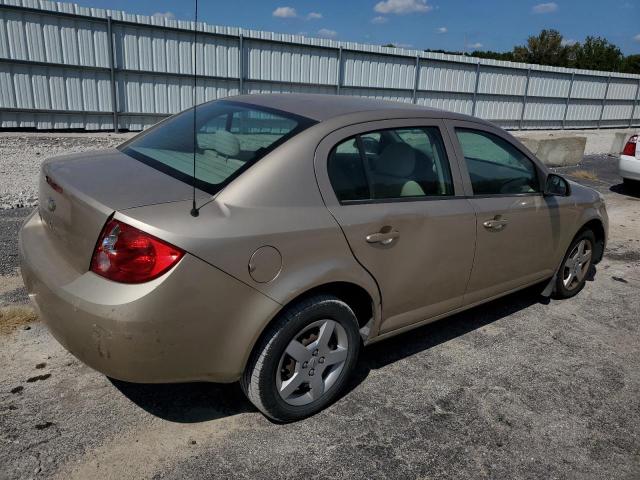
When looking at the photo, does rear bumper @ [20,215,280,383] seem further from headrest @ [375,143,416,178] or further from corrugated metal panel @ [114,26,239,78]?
corrugated metal panel @ [114,26,239,78]

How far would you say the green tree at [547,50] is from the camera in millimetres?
43719

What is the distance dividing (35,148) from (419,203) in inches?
340

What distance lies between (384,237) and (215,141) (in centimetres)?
110

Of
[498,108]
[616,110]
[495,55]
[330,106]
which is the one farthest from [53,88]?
[495,55]

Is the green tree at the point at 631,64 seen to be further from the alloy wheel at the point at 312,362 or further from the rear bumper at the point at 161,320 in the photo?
the rear bumper at the point at 161,320

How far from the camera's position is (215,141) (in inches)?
119

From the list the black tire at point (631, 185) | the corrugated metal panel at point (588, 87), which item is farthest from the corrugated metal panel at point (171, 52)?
the corrugated metal panel at point (588, 87)

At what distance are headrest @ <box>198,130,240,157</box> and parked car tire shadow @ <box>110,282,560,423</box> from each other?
4.45 feet

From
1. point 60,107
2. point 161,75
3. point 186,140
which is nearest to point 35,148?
point 60,107

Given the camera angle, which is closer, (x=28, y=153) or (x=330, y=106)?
(x=330, y=106)

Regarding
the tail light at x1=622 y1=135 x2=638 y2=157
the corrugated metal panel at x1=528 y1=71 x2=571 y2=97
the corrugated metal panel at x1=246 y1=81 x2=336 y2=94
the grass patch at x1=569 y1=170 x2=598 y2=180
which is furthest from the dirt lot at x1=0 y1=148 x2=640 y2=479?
the corrugated metal panel at x1=528 y1=71 x2=571 y2=97

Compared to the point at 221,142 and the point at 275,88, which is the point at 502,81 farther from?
the point at 221,142

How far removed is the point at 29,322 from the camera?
143 inches

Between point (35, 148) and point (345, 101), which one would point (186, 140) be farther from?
point (35, 148)
